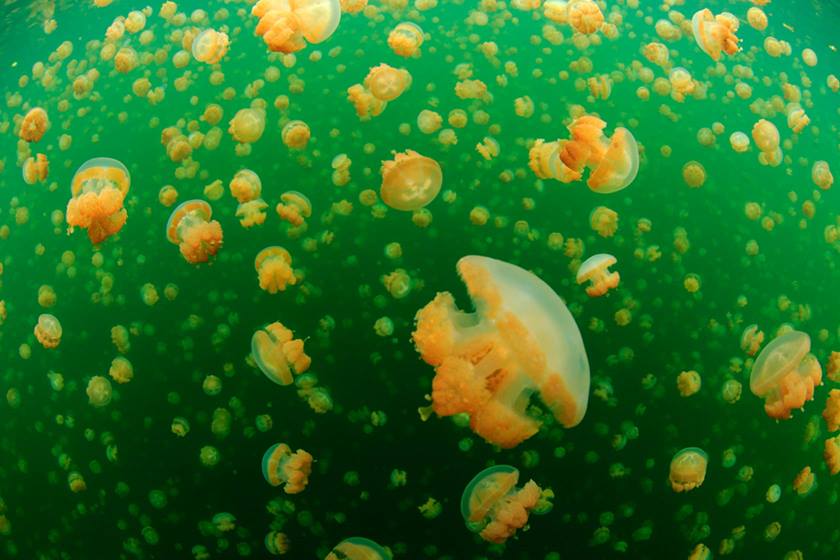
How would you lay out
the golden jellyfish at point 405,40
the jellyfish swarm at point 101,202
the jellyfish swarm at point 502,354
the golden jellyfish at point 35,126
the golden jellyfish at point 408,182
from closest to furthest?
the jellyfish swarm at point 502,354
the golden jellyfish at point 408,182
the jellyfish swarm at point 101,202
the golden jellyfish at point 405,40
the golden jellyfish at point 35,126

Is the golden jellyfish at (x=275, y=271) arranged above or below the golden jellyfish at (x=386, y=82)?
below

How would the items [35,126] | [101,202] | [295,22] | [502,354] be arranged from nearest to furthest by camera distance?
[502,354] → [101,202] → [295,22] → [35,126]

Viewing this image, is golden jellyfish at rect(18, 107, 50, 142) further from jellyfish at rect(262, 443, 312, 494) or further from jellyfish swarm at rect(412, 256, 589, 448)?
jellyfish swarm at rect(412, 256, 589, 448)

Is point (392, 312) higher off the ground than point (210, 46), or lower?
lower

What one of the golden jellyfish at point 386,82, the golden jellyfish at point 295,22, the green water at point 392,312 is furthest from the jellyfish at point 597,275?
the golden jellyfish at point 295,22

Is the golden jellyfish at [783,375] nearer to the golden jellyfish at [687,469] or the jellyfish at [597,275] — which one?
the golden jellyfish at [687,469]

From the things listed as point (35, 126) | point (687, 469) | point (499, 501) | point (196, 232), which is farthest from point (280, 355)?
point (35, 126)

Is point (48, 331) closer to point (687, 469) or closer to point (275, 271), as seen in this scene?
point (275, 271)

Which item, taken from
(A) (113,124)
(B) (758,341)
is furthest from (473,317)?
(A) (113,124)
